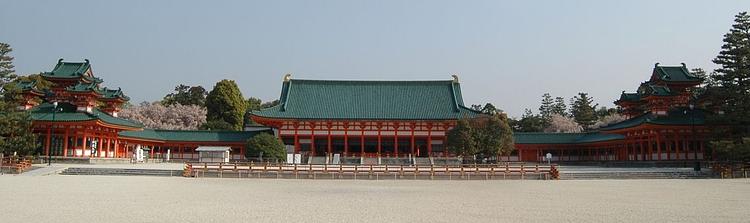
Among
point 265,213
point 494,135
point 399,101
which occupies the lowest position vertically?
point 265,213

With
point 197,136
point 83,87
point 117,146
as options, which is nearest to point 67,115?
point 83,87

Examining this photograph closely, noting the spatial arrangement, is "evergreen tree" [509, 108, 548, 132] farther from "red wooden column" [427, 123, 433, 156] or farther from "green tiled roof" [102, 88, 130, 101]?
"green tiled roof" [102, 88, 130, 101]

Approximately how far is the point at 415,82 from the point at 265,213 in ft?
135

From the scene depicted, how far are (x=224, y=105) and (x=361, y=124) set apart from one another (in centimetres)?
2907

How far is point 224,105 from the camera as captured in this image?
68.1 meters

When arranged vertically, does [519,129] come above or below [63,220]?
above

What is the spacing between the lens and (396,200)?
1476cm

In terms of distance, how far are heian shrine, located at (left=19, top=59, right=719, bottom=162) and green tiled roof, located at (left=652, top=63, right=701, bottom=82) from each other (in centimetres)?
7

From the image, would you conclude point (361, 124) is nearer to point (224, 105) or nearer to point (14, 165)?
point (14, 165)

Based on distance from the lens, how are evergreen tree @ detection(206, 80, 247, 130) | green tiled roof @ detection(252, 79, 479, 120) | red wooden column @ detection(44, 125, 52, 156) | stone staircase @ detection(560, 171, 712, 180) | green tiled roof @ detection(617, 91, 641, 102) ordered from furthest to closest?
evergreen tree @ detection(206, 80, 247, 130) → green tiled roof @ detection(252, 79, 479, 120) → green tiled roof @ detection(617, 91, 641, 102) → red wooden column @ detection(44, 125, 52, 156) → stone staircase @ detection(560, 171, 712, 180)

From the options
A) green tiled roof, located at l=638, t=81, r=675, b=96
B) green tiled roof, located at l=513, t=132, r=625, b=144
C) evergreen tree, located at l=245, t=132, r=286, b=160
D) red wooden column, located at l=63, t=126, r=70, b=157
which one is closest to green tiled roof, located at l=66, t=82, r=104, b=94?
red wooden column, located at l=63, t=126, r=70, b=157

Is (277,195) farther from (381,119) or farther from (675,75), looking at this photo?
(675,75)

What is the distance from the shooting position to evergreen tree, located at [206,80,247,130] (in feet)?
223

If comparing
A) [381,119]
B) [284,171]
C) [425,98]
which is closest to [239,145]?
[381,119]
